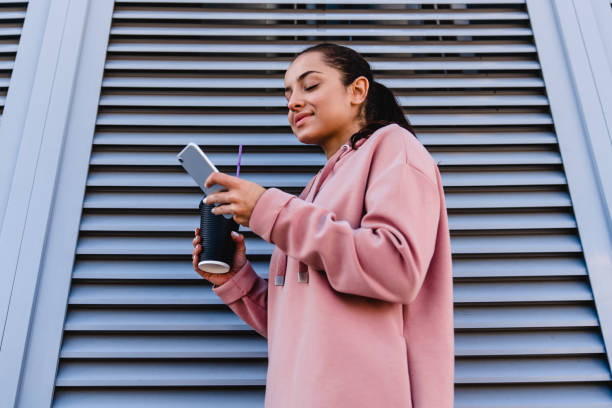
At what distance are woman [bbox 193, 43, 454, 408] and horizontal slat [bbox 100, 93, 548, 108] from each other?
596 millimetres

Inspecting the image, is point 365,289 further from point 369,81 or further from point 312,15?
point 312,15

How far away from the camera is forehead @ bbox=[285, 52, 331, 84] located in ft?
3.64

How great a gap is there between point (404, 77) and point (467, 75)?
9.8 inches

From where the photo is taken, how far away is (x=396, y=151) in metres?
0.87

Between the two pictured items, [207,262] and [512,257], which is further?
[512,257]

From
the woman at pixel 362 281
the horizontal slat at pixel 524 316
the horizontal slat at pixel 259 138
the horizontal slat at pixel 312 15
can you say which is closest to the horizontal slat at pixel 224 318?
the horizontal slat at pixel 524 316

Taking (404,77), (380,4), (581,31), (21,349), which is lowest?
(21,349)

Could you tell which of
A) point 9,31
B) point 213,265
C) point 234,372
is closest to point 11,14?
point 9,31

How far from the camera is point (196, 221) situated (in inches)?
52.7

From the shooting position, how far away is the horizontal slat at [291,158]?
1390 mm

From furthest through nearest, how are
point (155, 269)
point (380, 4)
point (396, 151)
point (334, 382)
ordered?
point (380, 4) < point (155, 269) < point (396, 151) < point (334, 382)

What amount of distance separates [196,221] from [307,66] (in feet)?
2.11

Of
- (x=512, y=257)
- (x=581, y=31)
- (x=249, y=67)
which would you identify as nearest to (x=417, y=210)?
(x=512, y=257)

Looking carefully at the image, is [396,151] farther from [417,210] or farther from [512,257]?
[512,257]
